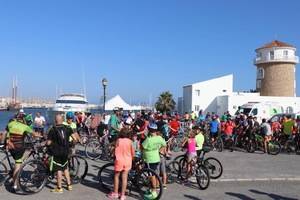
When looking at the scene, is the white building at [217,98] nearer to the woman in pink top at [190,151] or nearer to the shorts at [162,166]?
the woman in pink top at [190,151]

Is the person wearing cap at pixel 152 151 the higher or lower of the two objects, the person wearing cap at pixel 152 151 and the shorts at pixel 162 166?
the higher

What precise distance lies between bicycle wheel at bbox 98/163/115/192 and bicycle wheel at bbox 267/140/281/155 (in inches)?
429

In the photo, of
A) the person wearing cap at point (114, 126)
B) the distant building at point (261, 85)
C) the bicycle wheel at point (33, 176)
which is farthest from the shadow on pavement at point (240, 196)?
the distant building at point (261, 85)

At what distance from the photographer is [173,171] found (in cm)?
1182

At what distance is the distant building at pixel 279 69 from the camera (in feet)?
202

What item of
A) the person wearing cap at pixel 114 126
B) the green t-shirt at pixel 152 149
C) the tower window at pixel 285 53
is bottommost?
the green t-shirt at pixel 152 149

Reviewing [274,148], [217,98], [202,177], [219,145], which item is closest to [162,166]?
[202,177]

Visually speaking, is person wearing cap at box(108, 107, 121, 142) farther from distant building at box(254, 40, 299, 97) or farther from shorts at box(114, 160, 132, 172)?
distant building at box(254, 40, 299, 97)

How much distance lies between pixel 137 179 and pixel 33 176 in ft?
7.84

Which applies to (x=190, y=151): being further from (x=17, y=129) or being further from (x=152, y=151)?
Answer: (x=17, y=129)

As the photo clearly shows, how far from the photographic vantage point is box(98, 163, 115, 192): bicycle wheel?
34.5ft

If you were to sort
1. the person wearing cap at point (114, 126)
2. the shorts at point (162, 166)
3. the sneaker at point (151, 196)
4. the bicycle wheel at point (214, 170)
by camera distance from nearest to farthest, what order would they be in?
the sneaker at point (151, 196)
the shorts at point (162, 166)
the bicycle wheel at point (214, 170)
the person wearing cap at point (114, 126)

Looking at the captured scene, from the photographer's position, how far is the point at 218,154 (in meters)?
18.9

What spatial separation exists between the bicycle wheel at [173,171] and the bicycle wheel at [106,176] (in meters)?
1.62
